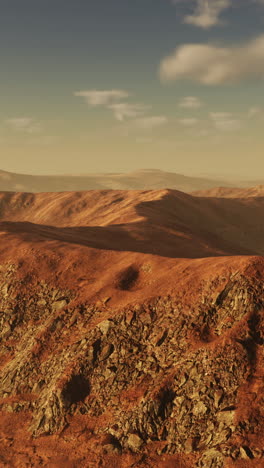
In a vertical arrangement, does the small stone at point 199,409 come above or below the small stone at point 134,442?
above

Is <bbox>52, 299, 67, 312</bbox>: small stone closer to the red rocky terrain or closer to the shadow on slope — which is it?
the red rocky terrain

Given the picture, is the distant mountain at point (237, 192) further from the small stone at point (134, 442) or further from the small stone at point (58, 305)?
the small stone at point (134, 442)

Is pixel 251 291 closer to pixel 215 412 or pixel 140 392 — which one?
pixel 215 412

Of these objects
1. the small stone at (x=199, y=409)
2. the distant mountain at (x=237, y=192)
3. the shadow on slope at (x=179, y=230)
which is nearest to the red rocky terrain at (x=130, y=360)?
the small stone at (x=199, y=409)

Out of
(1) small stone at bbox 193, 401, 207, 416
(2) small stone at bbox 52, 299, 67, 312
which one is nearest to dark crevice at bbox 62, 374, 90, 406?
(1) small stone at bbox 193, 401, 207, 416

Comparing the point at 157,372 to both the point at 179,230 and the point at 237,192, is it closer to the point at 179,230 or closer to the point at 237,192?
the point at 179,230
